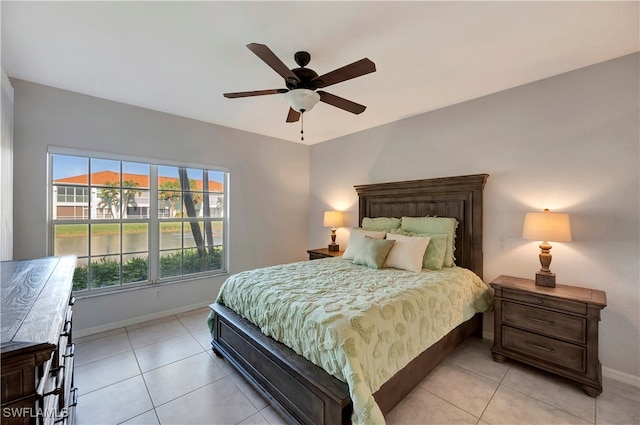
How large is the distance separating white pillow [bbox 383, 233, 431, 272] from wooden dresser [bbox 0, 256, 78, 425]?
8.50 ft

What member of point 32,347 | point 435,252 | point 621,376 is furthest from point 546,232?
point 32,347

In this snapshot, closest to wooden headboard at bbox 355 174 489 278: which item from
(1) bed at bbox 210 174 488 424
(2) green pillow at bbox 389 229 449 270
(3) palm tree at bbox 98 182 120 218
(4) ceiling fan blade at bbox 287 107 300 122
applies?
(1) bed at bbox 210 174 488 424

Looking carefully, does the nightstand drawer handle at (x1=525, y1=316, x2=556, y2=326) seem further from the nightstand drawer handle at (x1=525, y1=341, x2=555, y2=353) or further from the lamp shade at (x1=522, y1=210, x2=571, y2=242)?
the lamp shade at (x1=522, y1=210, x2=571, y2=242)

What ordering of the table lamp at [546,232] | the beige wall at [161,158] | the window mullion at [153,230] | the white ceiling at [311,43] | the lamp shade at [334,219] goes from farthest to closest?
the lamp shade at [334,219] < the window mullion at [153,230] < the beige wall at [161,158] < the table lamp at [546,232] < the white ceiling at [311,43]

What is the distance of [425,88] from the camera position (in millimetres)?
2773

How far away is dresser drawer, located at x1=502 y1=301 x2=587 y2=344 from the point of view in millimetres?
2055

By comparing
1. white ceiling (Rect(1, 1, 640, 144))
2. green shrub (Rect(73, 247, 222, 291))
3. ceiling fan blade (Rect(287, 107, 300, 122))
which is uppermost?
white ceiling (Rect(1, 1, 640, 144))

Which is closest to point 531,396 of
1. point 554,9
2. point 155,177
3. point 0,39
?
point 554,9

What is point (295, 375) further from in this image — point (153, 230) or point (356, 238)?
point (153, 230)

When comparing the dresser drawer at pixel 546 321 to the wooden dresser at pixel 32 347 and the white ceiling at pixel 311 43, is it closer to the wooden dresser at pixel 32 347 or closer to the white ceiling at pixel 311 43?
the white ceiling at pixel 311 43

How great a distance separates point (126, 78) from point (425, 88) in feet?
10.1

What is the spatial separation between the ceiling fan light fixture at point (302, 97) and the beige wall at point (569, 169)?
1.99 meters

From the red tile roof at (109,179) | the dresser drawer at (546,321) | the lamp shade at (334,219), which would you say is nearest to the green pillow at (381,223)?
the lamp shade at (334,219)

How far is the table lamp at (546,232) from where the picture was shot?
221 cm
